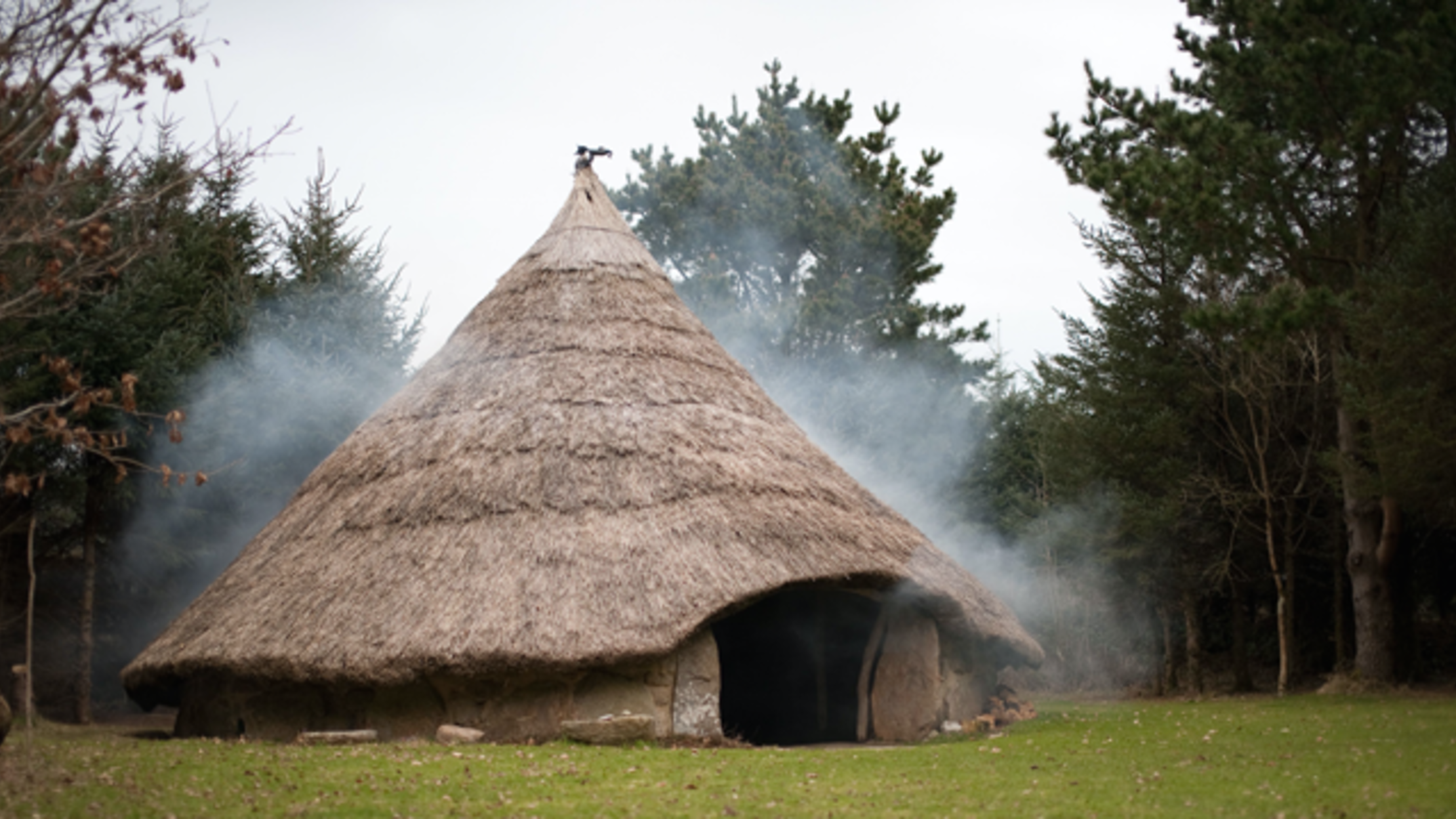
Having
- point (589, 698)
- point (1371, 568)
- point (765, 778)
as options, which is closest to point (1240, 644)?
point (1371, 568)

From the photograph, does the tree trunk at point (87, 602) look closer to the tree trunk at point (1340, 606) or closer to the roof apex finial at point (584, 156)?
the roof apex finial at point (584, 156)

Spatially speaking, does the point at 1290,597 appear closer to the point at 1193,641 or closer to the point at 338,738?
the point at 1193,641

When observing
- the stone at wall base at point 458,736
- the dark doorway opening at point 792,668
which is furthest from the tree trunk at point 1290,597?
the stone at wall base at point 458,736

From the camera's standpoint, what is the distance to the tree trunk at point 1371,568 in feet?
55.0

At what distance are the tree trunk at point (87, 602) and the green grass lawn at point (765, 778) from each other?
17.6 ft

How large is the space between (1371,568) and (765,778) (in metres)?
12.4

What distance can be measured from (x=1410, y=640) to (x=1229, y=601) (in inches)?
172

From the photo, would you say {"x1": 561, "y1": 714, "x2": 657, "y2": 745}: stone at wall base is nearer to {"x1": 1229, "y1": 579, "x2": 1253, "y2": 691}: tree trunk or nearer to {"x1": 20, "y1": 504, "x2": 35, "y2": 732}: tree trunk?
{"x1": 20, "y1": 504, "x2": 35, "y2": 732}: tree trunk

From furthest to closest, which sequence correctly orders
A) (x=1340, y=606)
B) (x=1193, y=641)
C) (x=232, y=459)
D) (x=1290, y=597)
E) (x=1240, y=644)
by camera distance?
(x=1193, y=641) → (x=1240, y=644) → (x=232, y=459) → (x=1290, y=597) → (x=1340, y=606)

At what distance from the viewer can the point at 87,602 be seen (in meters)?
16.8

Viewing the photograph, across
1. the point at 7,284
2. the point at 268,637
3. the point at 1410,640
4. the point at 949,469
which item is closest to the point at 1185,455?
the point at 1410,640

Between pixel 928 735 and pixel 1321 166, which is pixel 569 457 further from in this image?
pixel 1321 166

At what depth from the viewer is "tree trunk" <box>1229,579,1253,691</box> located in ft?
68.0

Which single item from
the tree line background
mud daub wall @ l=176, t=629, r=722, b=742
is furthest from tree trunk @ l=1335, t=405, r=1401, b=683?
mud daub wall @ l=176, t=629, r=722, b=742
